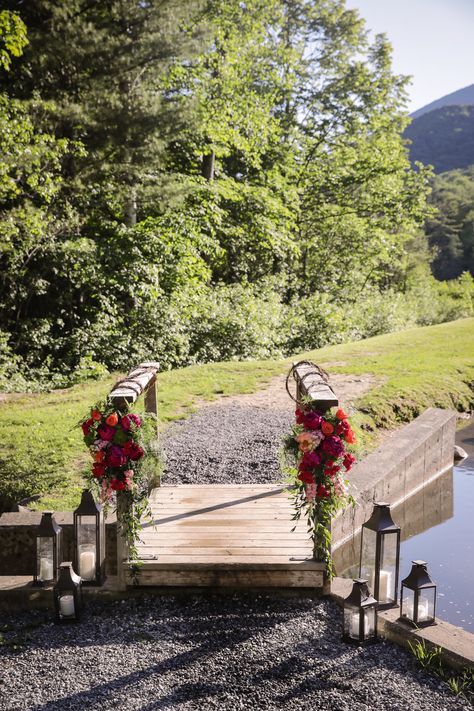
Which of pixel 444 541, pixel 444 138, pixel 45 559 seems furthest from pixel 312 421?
pixel 444 138

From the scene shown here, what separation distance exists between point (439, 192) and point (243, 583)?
64.8m

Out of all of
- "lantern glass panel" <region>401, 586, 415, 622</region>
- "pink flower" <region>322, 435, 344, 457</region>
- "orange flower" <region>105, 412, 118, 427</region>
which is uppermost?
"orange flower" <region>105, 412, 118, 427</region>

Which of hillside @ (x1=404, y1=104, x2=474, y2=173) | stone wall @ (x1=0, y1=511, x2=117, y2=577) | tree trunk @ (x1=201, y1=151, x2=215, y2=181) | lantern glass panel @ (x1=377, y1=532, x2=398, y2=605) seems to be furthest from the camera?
hillside @ (x1=404, y1=104, x2=474, y2=173)

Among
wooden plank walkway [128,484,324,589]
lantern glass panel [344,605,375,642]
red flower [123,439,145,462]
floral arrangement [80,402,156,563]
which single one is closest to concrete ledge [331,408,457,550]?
wooden plank walkway [128,484,324,589]

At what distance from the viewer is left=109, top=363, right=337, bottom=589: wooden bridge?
455cm

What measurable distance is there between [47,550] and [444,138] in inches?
4328

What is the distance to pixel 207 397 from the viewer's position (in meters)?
10.5

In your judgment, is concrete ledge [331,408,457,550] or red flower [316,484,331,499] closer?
red flower [316,484,331,499]

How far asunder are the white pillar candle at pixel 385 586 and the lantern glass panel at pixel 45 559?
2.26 m

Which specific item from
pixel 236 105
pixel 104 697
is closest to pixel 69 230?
pixel 236 105

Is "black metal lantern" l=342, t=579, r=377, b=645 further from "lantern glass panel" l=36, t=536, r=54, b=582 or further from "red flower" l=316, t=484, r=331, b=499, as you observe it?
"lantern glass panel" l=36, t=536, r=54, b=582

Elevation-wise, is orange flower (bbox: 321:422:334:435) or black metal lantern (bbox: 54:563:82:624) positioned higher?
orange flower (bbox: 321:422:334:435)

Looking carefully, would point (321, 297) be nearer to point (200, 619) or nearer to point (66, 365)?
point (66, 365)

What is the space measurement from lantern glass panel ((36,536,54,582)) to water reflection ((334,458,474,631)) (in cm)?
270
